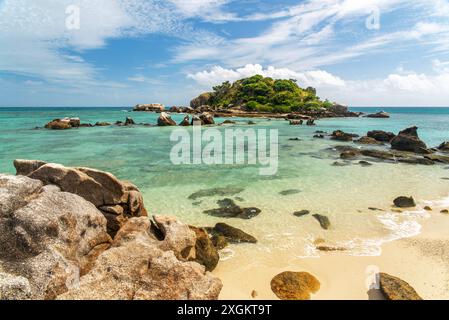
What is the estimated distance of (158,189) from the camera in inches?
518

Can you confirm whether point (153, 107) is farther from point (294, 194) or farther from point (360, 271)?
point (360, 271)

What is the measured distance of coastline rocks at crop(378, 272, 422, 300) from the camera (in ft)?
17.3

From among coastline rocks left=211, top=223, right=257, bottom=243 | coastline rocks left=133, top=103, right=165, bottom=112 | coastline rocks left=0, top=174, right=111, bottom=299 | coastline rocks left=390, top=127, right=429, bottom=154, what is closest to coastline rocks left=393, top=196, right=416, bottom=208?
coastline rocks left=211, top=223, right=257, bottom=243

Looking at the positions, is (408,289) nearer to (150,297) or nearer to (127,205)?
(150,297)

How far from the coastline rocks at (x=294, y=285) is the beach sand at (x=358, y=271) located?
13cm

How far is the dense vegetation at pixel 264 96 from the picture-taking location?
298 feet

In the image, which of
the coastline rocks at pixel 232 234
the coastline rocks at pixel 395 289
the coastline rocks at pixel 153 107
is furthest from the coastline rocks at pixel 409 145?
the coastline rocks at pixel 153 107

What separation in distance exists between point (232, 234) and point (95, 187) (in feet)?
13.9

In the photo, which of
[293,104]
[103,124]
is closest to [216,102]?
[293,104]

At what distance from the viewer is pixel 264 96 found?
9869 centimetres

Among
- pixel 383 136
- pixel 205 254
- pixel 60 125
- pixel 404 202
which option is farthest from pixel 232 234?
pixel 60 125

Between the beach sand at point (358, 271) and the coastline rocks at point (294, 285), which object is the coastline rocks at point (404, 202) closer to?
the beach sand at point (358, 271)

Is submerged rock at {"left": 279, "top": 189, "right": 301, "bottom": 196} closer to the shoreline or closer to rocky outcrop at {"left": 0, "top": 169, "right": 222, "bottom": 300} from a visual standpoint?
the shoreline

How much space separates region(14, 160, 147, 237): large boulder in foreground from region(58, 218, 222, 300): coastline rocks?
8.01ft
